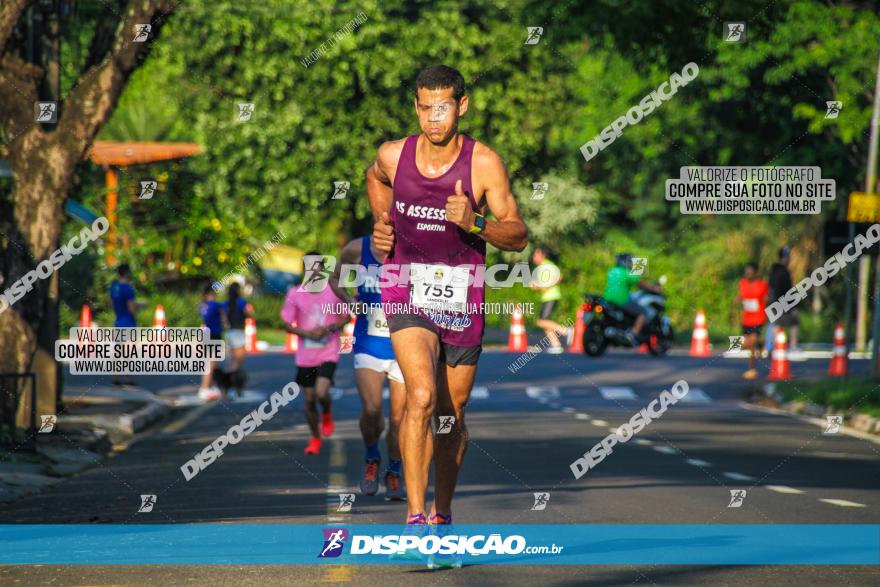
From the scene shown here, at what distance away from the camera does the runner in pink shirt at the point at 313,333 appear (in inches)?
615

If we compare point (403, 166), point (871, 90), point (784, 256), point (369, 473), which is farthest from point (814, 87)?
point (403, 166)

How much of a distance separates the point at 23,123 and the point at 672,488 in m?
7.42

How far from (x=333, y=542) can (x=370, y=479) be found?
3.13 metres

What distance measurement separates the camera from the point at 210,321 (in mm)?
25188

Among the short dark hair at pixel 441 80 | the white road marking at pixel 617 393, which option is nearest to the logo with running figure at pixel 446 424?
the short dark hair at pixel 441 80

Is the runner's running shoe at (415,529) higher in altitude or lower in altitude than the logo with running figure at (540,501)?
higher

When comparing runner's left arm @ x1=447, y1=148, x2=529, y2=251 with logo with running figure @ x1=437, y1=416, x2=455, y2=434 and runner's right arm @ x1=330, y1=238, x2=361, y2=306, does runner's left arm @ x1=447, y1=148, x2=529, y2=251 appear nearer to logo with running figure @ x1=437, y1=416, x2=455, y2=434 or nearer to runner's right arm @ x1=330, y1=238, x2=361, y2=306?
logo with running figure @ x1=437, y1=416, x2=455, y2=434

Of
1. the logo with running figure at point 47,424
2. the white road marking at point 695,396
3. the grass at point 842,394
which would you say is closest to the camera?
the logo with running figure at point 47,424

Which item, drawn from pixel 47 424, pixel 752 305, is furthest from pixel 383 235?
pixel 752 305

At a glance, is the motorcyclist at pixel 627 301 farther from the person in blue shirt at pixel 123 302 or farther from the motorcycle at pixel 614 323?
the person in blue shirt at pixel 123 302

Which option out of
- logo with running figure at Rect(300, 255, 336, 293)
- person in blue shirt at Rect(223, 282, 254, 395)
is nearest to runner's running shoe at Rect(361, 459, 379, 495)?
logo with running figure at Rect(300, 255, 336, 293)

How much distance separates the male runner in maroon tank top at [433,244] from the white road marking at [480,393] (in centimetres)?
1689

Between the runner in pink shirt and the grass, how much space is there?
7659mm

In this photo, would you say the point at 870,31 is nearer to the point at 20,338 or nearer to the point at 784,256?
the point at 784,256
